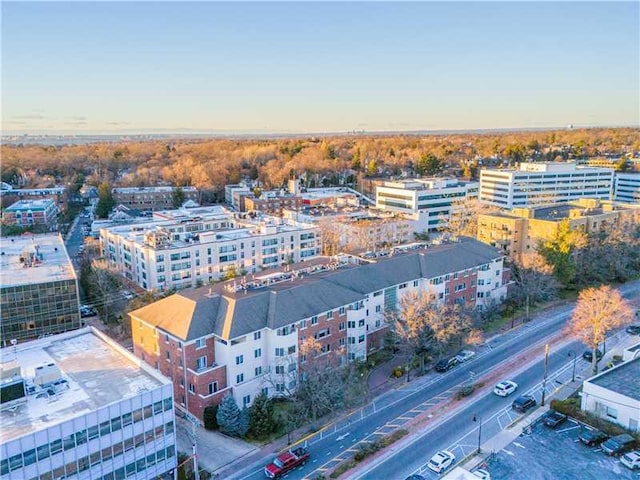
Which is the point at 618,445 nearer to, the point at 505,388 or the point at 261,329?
the point at 505,388

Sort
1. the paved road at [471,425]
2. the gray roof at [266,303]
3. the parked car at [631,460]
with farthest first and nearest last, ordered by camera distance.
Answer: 1. the gray roof at [266,303]
2. the paved road at [471,425]
3. the parked car at [631,460]

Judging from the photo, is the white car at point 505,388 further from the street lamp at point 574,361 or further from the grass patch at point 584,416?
the street lamp at point 574,361

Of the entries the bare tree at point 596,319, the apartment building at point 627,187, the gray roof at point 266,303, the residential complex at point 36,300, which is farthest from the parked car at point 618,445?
the apartment building at point 627,187

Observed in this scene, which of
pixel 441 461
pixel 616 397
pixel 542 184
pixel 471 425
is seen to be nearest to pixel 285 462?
pixel 441 461

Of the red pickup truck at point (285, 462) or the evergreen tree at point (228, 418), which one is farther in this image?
the evergreen tree at point (228, 418)

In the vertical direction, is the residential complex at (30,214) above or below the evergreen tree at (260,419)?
above

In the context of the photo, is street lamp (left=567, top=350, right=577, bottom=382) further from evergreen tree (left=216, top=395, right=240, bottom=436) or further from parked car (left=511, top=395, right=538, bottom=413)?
evergreen tree (left=216, top=395, right=240, bottom=436)

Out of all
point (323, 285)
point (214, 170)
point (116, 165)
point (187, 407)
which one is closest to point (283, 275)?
point (323, 285)

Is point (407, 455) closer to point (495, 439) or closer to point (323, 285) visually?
point (495, 439)
